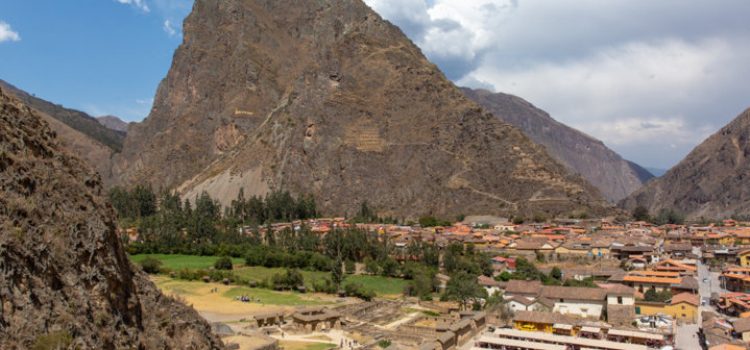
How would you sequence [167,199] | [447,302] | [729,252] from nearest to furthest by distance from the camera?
[447,302] < [729,252] < [167,199]

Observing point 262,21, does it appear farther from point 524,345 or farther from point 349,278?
point 524,345

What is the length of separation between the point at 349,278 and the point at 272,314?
25.2 meters

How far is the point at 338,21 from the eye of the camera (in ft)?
620

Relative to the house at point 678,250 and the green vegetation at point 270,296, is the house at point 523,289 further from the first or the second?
the house at point 678,250

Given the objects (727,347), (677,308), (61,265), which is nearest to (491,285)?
(677,308)

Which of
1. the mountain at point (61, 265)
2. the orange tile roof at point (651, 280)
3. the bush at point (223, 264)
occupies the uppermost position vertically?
the mountain at point (61, 265)

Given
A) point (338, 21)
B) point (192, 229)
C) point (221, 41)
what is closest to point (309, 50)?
point (338, 21)

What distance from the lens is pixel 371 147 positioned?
482ft

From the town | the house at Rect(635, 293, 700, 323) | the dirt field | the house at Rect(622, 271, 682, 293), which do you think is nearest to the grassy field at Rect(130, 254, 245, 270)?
the dirt field

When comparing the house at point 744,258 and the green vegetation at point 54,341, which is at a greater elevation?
the green vegetation at point 54,341

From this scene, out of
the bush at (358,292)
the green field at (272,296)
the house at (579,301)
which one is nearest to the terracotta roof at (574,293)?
the house at (579,301)

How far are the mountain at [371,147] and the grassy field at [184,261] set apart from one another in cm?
5477

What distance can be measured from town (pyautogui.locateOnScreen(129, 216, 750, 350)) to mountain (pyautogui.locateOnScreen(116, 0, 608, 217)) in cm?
4682

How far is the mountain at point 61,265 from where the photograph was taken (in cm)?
1230
